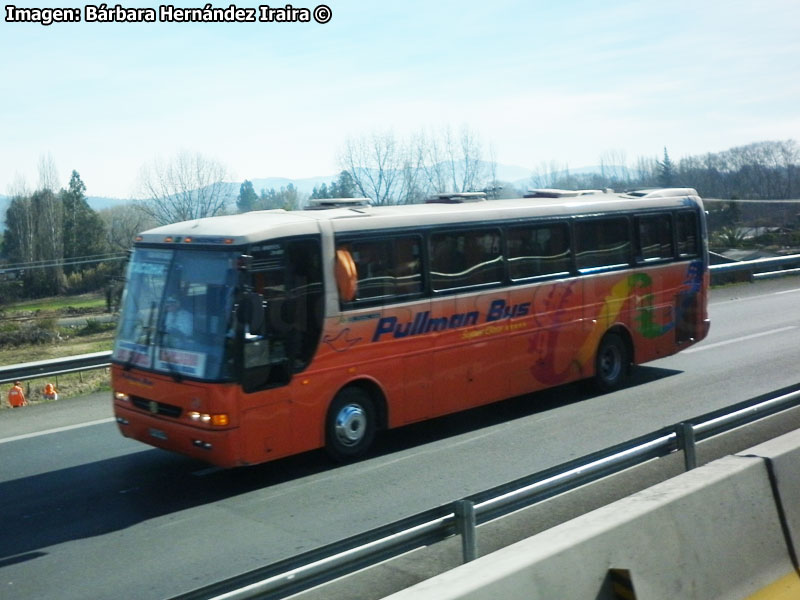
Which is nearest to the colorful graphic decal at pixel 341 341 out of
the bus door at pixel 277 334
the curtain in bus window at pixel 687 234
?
the bus door at pixel 277 334

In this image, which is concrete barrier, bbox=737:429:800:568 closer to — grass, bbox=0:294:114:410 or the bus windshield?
the bus windshield

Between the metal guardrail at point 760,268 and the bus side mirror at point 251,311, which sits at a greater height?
the bus side mirror at point 251,311

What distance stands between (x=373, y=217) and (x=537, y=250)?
2.74m

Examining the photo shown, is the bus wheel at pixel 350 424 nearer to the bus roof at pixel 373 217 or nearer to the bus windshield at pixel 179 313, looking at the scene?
the bus windshield at pixel 179 313

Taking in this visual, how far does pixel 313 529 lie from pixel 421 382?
314cm

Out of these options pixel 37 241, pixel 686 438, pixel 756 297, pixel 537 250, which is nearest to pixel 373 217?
pixel 537 250

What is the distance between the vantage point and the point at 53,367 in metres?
14.4

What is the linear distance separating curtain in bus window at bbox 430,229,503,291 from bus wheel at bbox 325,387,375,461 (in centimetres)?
165

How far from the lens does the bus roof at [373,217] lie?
9.28 m

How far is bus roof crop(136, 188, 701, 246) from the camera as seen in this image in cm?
928

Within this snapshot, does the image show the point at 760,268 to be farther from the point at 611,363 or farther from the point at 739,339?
the point at 611,363

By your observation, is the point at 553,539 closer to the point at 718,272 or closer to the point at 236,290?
the point at 236,290

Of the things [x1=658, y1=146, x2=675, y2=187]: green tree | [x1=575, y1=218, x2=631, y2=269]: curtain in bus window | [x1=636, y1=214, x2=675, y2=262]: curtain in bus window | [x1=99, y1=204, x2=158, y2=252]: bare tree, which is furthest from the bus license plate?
[x1=658, y1=146, x2=675, y2=187]: green tree

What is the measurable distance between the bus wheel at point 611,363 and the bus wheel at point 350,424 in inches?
167
